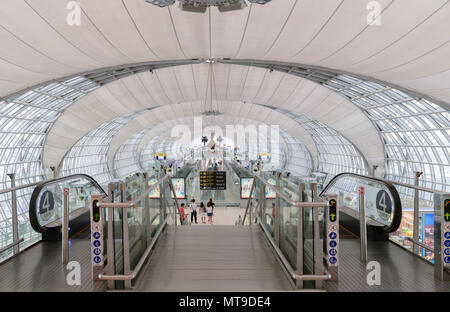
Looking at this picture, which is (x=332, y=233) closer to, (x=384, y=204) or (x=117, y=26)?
(x=384, y=204)

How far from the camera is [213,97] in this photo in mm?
36938

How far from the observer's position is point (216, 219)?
780 inches

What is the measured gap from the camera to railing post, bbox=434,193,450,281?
147 inches

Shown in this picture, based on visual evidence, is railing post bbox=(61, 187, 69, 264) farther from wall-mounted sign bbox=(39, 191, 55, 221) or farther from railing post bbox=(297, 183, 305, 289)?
railing post bbox=(297, 183, 305, 289)

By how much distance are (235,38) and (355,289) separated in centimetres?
1615

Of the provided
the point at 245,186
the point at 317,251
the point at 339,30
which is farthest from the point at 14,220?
the point at 245,186

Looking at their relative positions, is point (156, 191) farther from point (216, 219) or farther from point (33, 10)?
point (216, 219)

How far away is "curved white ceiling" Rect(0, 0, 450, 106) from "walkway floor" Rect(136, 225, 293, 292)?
1081cm

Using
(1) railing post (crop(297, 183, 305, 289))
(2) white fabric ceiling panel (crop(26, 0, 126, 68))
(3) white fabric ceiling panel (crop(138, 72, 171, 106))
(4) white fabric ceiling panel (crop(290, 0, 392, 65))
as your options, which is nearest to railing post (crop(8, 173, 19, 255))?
(1) railing post (crop(297, 183, 305, 289))

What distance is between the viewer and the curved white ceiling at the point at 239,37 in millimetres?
A: 12125

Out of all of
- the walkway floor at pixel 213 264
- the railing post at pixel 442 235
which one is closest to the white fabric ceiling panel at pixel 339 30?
the railing post at pixel 442 235

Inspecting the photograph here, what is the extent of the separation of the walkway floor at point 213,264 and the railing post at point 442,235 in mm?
1931

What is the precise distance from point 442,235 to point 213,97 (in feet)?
113
